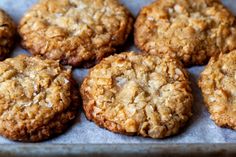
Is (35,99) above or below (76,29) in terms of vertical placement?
below

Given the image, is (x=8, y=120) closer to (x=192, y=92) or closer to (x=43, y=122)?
(x=43, y=122)

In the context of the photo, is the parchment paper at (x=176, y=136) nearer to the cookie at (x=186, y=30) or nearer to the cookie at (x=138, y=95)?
the cookie at (x=138, y=95)

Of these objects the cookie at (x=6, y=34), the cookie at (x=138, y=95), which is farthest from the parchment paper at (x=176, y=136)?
the cookie at (x=6, y=34)


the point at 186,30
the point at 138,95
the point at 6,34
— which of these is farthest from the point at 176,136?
the point at 6,34

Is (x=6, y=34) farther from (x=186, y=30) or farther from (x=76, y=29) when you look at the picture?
(x=186, y=30)

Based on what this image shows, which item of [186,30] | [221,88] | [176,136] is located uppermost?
[186,30]

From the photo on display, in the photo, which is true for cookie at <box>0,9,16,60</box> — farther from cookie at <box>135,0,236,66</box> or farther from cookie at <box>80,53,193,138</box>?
cookie at <box>135,0,236,66</box>
